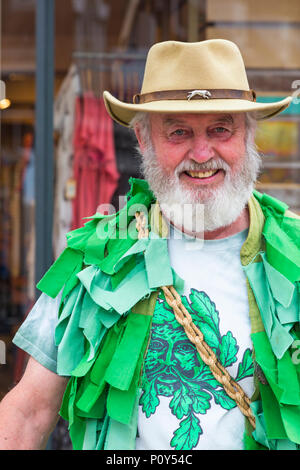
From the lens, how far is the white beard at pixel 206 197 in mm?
1662

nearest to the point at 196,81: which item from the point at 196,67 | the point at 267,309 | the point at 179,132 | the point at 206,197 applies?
the point at 196,67

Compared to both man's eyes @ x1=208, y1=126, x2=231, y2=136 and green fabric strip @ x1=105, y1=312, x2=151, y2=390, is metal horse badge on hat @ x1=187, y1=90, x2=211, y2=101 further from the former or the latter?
green fabric strip @ x1=105, y1=312, x2=151, y2=390

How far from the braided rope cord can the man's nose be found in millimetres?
357

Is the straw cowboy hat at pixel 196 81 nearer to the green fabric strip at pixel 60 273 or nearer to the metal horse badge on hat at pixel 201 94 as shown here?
the metal horse badge on hat at pixel 201 94

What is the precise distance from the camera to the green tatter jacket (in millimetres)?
1517

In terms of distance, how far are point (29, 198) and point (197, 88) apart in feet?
11.5

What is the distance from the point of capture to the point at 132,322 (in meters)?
1.61

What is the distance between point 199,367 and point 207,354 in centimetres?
4

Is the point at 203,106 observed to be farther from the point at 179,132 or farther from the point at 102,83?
the point at 102,83

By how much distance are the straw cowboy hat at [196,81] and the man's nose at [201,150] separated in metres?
0.09

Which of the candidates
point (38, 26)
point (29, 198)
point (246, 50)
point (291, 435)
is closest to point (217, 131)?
point (291, 435)

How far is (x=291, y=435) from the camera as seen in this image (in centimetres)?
146

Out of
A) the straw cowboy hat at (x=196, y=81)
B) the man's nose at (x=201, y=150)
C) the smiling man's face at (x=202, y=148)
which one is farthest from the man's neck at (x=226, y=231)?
the straw cowboy hat at (x=196, y=81)

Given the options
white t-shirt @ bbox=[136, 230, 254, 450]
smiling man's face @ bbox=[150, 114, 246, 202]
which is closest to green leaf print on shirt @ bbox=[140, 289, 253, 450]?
white t-shirt @ bbox=[136, 230, 254, 450]
